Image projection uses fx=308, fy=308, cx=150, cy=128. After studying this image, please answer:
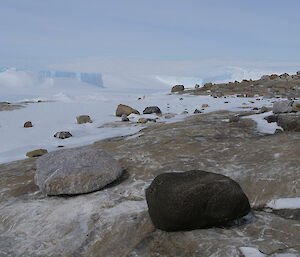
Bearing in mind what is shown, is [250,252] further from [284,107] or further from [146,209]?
[284,107]

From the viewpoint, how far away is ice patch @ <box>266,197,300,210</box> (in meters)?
3.63

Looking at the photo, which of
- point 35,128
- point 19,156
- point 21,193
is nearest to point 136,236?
point 21,193

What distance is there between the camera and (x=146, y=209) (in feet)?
12.6

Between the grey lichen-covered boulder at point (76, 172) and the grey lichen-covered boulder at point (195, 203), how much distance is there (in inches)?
55.6

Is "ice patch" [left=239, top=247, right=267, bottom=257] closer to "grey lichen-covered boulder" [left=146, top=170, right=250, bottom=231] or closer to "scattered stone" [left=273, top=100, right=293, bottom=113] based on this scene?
"grey lichen-covered boulder" [left=146, top=170, right=250, bottom=231]

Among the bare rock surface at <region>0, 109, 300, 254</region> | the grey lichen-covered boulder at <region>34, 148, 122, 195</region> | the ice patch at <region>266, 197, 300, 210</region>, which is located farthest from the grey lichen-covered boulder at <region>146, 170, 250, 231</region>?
the grey lichen-covered boulder at <region>34, 148, 122, 195</region>

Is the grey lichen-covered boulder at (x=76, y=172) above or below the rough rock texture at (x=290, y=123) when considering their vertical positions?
below

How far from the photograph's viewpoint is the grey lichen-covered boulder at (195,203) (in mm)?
3217

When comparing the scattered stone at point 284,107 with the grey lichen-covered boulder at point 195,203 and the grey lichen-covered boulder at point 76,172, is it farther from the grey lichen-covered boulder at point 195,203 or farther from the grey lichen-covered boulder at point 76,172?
the grey lichen-covered boulder at point 195,203

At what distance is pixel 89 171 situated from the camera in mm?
4629

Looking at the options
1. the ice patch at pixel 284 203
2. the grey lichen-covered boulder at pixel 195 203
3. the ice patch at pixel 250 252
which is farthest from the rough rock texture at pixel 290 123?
the ice patch at pixel 250 252

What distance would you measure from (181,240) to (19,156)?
18.2ft

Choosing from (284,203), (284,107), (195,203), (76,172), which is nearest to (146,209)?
(195,203)

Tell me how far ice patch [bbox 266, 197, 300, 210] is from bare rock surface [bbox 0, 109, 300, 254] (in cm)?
9
